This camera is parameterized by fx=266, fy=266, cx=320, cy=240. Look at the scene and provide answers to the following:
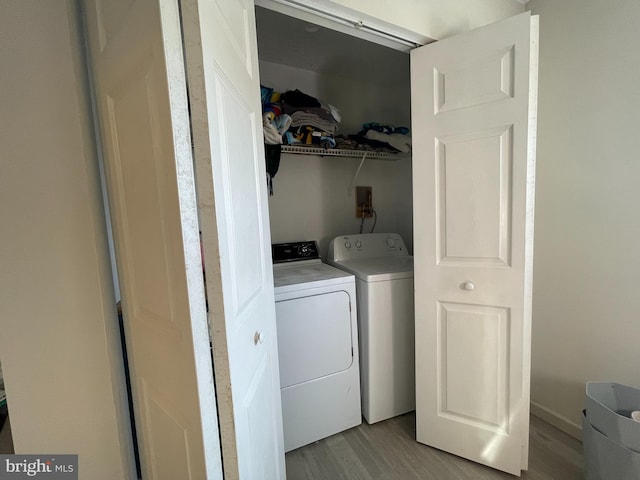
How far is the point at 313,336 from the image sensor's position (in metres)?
1.54

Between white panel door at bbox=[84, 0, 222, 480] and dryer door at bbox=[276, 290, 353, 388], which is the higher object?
white panel door at bbox=[84, 0, 222, 480]

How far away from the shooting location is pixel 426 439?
1543 mm

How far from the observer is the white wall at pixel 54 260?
2.85 feet

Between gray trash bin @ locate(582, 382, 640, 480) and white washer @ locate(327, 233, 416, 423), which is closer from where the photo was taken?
gray trash bin @ locate(582, 382, 640, 480)

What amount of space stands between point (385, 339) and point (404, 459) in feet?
2.06

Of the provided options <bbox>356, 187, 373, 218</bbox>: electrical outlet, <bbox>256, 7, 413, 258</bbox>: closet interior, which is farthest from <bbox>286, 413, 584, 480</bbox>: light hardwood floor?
<bbox>356, 187, 373, 218</bbox>: electrical outlet

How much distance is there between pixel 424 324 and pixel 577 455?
107 cm

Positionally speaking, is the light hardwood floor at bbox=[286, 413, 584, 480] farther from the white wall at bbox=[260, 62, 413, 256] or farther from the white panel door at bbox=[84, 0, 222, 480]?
the white wall at bbox=[260, 62, 413, 256]

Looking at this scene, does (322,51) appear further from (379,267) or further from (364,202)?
(379,267)

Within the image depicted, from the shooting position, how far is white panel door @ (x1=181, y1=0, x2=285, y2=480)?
59 cm

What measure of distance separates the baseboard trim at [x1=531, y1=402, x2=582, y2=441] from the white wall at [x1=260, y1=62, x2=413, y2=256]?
1.45 metres

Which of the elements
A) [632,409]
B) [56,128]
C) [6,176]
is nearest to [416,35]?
[56,128]

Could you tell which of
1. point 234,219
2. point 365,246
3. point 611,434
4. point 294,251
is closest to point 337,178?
point 365,246

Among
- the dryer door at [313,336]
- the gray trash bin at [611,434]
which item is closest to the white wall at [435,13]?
the dryer door at [313,336]
